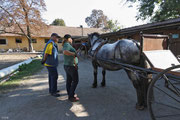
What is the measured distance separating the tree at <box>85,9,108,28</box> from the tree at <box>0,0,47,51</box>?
25416mm

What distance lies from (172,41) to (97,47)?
579 cm

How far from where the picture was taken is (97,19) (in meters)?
43.6

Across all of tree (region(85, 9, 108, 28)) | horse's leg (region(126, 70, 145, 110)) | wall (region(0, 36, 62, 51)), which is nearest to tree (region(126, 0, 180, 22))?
horse's leg (region(126, 70, 145, 110))

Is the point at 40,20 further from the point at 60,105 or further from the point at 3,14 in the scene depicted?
the point at 60,105

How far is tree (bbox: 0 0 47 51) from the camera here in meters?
18.1

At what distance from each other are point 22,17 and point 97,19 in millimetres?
29942

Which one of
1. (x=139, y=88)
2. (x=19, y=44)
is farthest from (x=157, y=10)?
(x=19, y=44)

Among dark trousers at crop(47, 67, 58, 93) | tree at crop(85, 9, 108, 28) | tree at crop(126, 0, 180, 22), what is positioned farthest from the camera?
tree at crop(85, 9, 108, 28)

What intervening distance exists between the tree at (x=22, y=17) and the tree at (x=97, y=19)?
83.4 feet

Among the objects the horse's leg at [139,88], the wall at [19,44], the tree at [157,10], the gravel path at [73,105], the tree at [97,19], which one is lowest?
the gravel path at [73,105]

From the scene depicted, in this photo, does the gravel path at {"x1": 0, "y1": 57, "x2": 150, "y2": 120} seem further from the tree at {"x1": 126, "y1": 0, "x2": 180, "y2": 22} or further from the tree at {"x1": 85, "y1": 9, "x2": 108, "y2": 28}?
the tree at {"x1": 85, "y1": 9, "x2": 108, "y2": 28}

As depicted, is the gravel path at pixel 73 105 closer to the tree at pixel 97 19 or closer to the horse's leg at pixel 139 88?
the horse's leg at pixel 139 88

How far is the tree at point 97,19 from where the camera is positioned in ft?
140

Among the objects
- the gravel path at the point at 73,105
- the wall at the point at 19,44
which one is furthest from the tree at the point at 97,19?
the gravel path at the point at 73,105
